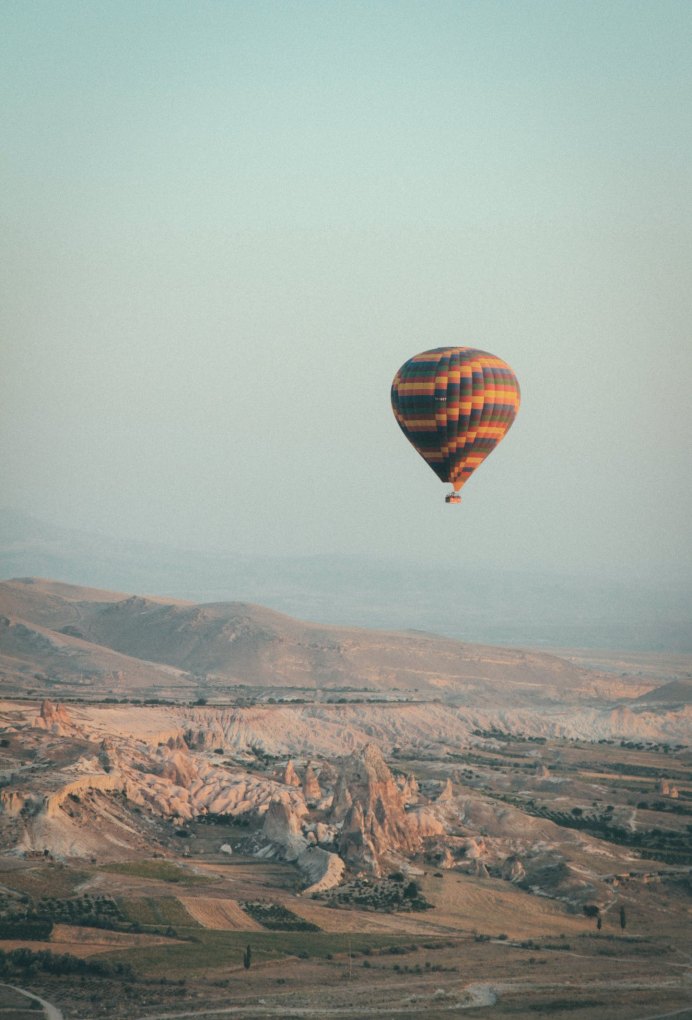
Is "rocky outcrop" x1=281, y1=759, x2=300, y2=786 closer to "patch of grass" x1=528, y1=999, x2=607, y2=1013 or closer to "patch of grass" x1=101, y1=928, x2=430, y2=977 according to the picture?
"patch of grass" x1=101, y1=928, x2=430, y2=977

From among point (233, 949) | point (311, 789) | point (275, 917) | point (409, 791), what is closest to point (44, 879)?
point (275, 917)

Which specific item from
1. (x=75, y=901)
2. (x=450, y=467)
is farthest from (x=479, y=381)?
(x=75, y=901)

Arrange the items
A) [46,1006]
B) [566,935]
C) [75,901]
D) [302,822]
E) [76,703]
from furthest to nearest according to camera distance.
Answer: [76,703], [302,822], [566,935], [75,901], [46,1006]

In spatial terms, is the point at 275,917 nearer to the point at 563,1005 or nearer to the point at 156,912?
the point at 156,912

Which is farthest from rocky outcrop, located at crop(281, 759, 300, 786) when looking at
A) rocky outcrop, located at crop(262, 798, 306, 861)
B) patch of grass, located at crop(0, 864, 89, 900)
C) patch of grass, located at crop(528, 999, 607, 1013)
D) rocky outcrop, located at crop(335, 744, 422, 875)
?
patch of grass, located at crop(528, 999, 607, 1013)

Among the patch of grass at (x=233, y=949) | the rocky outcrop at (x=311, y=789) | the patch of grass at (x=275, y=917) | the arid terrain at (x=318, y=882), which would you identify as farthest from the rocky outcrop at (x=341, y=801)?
the patch of grass at (x=233, y=949)

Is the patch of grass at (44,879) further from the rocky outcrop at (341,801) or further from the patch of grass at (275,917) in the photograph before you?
the rocky outcrop at (341,801)

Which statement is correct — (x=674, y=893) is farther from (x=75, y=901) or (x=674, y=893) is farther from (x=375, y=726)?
(x=375, y=726)

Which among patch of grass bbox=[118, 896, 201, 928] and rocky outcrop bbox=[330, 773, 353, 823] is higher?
rocky outcrop bbox=[330, 773, 353, 823]
